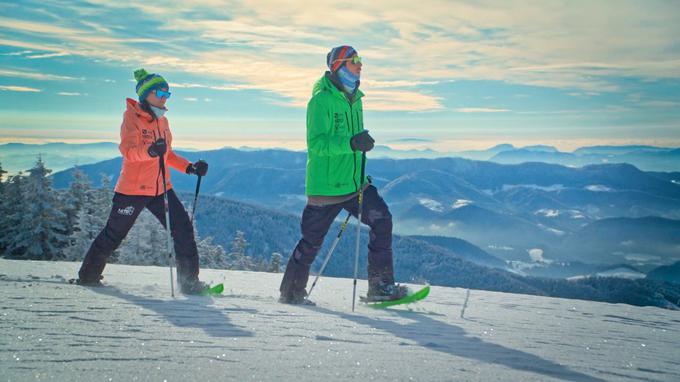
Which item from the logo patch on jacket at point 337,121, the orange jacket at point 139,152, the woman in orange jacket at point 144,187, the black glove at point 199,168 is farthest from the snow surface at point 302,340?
the logo patch on jacket at point 337,121

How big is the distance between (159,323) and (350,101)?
2909mm

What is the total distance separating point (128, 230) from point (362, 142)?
112 inches

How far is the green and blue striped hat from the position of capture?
→ 6461mm

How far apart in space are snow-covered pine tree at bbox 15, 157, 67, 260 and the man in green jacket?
61.5 ft

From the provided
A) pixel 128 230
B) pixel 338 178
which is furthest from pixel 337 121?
pixel 128 230

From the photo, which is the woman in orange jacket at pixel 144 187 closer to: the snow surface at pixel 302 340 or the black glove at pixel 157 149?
the black glove at pixel 157 149

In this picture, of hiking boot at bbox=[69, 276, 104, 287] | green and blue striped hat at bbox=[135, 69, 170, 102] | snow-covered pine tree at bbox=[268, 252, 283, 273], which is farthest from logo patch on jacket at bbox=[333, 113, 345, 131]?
snow-covered pine tree at bbox=[268, 252, 283, 273]

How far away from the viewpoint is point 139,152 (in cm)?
626

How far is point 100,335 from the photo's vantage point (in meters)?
4.01

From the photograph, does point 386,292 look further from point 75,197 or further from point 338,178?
point 75,197

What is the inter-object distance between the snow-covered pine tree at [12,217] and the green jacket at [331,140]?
1899 centimetres

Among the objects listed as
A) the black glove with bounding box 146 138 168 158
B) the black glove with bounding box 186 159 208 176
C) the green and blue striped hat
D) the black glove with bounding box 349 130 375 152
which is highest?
the green and blue striped hat

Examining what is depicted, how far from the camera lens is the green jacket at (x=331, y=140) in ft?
18.8

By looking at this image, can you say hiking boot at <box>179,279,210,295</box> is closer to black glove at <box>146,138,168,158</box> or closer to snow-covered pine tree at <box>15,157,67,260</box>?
black glove at <box>146,138,168,158</box>
